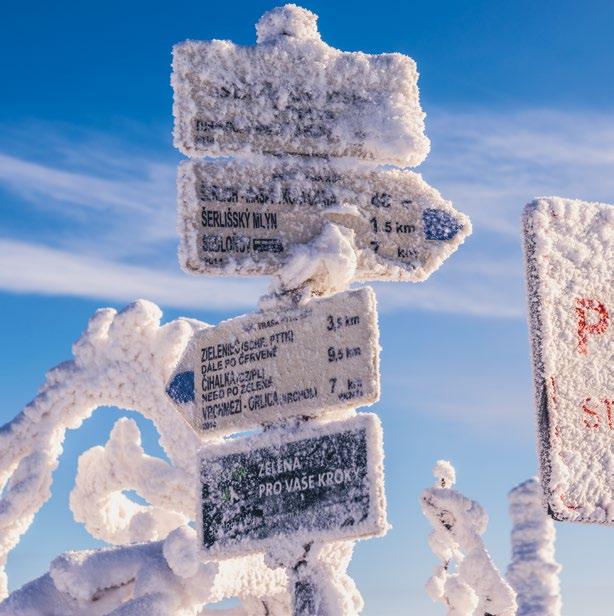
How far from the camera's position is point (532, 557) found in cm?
1034

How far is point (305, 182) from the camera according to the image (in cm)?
459

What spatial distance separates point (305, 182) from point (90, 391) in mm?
4772

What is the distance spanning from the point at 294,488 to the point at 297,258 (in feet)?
3.13

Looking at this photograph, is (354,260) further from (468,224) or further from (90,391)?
(90,391)

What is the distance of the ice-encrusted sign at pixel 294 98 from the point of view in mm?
4570

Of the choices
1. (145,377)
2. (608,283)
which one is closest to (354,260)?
(608,283)

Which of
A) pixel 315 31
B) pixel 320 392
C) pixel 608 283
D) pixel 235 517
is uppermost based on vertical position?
pixel 315 31

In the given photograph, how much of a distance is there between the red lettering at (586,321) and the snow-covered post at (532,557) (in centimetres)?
644

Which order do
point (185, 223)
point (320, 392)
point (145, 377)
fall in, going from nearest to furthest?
point (320, 392) < point (185, 223) < point (145, 377)

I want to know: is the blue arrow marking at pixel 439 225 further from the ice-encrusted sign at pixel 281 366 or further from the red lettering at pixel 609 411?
the red lettering at pixel 609 411

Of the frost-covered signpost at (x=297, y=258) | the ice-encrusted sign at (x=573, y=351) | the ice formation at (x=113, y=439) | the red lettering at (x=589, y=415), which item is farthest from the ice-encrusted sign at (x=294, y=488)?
the ice formation at (x=113, y=439)

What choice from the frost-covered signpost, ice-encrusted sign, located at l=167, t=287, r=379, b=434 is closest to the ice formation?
ice-encrusted sign, located at l=167, t=287, r=379, b=434

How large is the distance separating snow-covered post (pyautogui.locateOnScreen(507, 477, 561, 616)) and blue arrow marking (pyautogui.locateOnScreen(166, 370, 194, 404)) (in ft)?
21.1

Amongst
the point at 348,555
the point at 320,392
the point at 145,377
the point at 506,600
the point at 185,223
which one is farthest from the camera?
the point at 145,377
